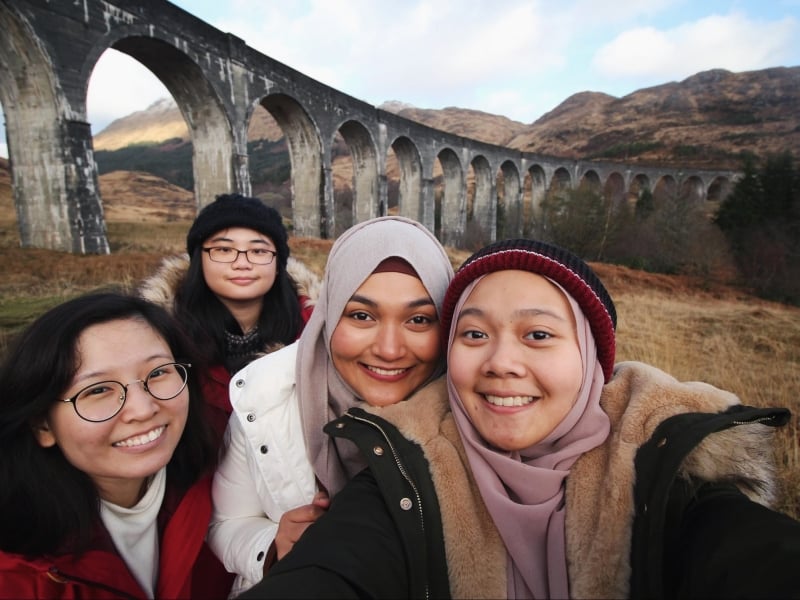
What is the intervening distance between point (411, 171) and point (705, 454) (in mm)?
22966

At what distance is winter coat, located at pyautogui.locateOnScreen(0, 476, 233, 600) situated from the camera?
3.81ft

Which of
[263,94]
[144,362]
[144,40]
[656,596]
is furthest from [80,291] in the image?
[263,94]

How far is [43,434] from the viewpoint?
132 cm

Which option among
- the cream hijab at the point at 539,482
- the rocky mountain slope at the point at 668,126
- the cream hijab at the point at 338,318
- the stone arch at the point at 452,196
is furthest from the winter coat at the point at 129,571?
the rocky mountain slope at the point at 668,126

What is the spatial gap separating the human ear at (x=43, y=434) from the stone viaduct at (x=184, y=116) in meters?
9.66

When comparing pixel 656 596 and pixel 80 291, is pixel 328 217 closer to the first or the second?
pixel 80 291

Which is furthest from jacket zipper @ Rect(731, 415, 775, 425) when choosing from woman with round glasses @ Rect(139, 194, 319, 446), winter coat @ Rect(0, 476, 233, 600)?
woman with round glasses @ Rect(139, 194, 319, 446)

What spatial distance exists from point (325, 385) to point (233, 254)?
1.41 metres

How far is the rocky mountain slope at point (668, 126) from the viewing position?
57.2 meters

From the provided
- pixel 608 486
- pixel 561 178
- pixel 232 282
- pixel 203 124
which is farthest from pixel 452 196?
pixel 608 486

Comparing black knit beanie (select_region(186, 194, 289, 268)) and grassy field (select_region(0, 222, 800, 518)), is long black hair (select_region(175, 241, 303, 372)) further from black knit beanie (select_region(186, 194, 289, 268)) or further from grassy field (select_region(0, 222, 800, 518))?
grassy field (select_region(0, 222, 800, 518))

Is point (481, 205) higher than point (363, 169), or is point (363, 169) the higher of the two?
point (363, 169)

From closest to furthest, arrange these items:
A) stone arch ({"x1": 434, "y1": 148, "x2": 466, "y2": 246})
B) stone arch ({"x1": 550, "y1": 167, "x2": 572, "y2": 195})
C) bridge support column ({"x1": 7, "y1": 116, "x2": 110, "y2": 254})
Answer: bridge support column ({"x1": 7, "y1": 116, "x2": 110, "y2": 254})
stone arch ({"x1": 434, "y1": 148, "x2": 466, "y2": 246})
stone arch ({"x1": 550, "y1": 167, "x2": 572, "y2": 195})

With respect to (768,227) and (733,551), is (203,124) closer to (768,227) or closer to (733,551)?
(733,551)
